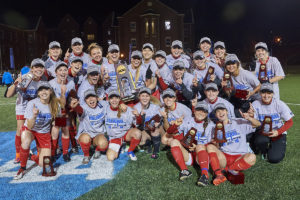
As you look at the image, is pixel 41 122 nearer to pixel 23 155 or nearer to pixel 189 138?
pixel 23 155

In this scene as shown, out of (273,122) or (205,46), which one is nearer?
(273,122)

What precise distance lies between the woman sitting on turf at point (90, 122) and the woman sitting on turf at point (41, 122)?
1.54 ft

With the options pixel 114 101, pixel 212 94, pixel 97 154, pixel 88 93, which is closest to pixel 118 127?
pixel 114 101

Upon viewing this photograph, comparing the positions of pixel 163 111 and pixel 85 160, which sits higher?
pixel 163 111

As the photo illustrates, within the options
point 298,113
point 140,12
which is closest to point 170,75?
point 298,113

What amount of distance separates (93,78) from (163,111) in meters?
1.63

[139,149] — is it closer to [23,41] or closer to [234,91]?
[234,91]

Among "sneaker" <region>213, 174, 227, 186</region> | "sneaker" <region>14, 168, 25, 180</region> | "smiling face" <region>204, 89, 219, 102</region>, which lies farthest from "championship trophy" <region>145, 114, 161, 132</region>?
"sneaker" <region>14, 168, 25, 180</region>

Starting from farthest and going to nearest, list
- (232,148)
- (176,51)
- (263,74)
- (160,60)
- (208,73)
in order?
(176,51), (160,60), (263,74), (208,73), (232,148)

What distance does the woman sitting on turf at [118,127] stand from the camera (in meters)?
4.90

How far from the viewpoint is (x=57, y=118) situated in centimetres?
448

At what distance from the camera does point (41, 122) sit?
4.35 m

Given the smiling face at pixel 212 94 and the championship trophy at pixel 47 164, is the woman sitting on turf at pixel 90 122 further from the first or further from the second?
the smiling face at pixel 212 94

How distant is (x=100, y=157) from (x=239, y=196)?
9.33ft
